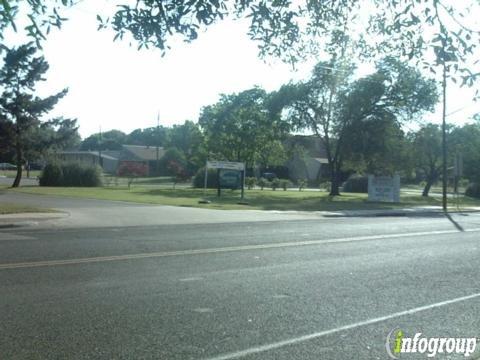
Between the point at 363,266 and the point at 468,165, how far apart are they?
1975 inches

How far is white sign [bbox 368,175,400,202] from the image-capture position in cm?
3959

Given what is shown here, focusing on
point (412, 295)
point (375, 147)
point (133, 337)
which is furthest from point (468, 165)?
point (133, 337)

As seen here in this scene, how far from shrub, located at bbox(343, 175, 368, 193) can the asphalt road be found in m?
48.0

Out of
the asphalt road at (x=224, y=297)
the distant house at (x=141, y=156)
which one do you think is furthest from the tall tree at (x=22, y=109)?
the distant house at (x=141, y=156)

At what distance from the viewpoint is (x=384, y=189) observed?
130ft

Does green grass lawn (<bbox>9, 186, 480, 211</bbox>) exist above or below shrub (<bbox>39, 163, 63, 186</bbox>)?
below

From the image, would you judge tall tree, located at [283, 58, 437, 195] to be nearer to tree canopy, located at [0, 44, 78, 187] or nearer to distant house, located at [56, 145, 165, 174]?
tree canopy, located at [0, 44, 78, 187]

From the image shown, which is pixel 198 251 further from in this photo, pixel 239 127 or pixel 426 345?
pixel 239 127

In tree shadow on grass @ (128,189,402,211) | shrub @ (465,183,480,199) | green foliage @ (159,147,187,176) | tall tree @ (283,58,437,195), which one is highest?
tall tree @ (283,58,437,195)

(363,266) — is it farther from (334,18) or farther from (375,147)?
(375,147)

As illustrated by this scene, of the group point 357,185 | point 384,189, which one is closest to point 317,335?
point 384,189

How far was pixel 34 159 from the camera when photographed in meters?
44.3

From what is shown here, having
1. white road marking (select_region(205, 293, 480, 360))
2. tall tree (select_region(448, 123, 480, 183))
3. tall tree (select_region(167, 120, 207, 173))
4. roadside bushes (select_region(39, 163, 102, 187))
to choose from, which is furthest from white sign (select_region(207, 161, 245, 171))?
white road marking (select_region(205, 293, 480, 360))

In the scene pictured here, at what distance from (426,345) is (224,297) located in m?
2.82
